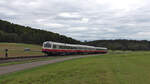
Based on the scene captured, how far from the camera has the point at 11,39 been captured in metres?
94.7

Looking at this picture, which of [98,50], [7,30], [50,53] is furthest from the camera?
[7,30]

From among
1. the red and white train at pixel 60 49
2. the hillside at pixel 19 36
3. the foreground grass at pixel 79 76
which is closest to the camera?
the foreground grass at pixel 79 76

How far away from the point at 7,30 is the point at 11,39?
739 inches

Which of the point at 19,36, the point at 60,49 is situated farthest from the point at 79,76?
the point at 19,36

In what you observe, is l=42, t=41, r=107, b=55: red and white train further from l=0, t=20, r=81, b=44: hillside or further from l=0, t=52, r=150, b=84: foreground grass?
l=0, t=20, r=81, b=44: hillside

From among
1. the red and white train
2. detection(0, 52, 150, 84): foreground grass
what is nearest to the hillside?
the red and white train

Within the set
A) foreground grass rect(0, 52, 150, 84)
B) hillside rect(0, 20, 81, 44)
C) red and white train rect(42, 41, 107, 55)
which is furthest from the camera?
hillside rect(0, 20, 81, 44)

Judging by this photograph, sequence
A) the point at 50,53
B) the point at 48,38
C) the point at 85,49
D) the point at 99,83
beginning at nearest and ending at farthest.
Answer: the point at 99,83 → the point at 50,53 → the point at 85,49 → the point at 48,38

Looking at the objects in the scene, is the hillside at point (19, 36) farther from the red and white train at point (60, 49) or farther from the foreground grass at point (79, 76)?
the foreground grass at point (79, 76)

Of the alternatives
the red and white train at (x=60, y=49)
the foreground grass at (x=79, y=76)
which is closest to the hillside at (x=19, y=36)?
the red and white train at (x=60, y=49)

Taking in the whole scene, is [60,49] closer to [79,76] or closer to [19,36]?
[79,76]

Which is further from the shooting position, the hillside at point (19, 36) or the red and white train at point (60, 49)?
the hillside at point (19, 36)

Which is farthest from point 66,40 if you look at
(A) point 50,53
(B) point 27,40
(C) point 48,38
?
(A) point 50,53

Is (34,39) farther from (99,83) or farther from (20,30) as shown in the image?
(99,83)
